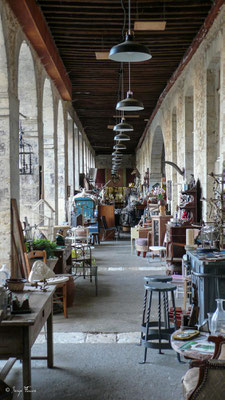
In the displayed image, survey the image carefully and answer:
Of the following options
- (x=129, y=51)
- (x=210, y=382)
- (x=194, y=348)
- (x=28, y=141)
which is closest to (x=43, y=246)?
(x=28, y=141)

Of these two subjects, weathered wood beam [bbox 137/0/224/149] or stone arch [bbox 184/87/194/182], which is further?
stone arch [bbox 184/87/194/182]

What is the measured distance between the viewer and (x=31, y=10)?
24.1 ft

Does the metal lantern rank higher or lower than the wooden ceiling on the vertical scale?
lower

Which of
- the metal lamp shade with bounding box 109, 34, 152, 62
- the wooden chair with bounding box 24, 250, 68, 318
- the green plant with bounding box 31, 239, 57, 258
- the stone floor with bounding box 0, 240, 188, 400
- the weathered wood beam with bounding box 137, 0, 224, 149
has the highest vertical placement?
the weathered wood beam with bounding box 137, 0, 224, 149

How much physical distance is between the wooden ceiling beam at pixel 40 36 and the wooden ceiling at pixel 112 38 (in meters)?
0.23

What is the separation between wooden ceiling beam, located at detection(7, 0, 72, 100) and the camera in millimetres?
7107

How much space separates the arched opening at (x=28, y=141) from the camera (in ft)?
31.2

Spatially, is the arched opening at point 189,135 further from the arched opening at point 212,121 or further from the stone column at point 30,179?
the stone column at point 30,179

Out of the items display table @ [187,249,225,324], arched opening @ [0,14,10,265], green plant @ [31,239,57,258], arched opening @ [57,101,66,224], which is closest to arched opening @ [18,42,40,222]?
green plant @ [31,239,57,258]

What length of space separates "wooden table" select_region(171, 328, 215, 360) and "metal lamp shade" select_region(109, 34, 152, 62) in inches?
136

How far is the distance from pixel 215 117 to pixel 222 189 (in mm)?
2225

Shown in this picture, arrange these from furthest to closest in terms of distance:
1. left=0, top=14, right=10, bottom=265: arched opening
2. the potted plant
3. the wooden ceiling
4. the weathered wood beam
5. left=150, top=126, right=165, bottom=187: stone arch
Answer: left=150, top=126, right=165, bottom=187: stone arch
the wooden ceiling
the weathered wood beam
the potted plant
left=0, top=14, right=10, bottom=265: arched opening

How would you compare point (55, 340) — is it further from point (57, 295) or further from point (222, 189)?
point (222, 189)

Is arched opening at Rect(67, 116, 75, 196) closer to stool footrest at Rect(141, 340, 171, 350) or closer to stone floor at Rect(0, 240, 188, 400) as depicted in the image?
stone floor at Rect(0, 240, 188, 400)
